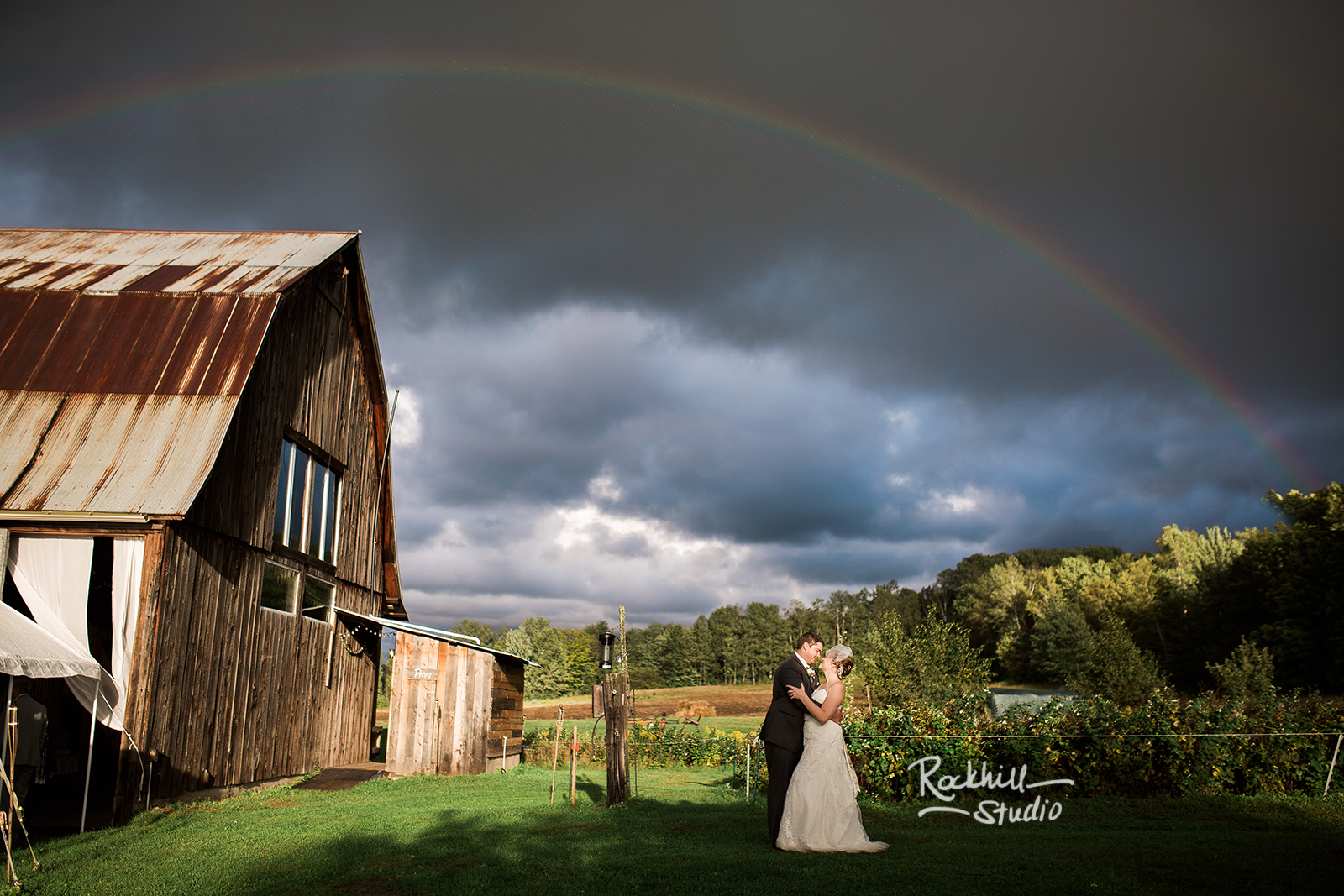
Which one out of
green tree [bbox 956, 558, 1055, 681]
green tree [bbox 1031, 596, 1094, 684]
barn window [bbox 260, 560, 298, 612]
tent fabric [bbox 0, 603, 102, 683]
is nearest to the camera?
tent fabric [bbox 0, 603, 102, 683]

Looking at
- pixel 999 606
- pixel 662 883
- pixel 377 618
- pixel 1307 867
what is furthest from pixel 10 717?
pixel 999 606

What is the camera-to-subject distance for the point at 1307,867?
7742mm

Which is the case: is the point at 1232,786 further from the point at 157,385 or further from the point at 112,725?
the point at 157,385

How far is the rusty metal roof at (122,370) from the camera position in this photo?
12.0 metres

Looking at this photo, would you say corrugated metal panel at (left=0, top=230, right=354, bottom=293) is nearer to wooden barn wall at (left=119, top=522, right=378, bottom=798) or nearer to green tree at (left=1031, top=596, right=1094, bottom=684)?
wooden barn wall at (left=119, top=522, right=378, bottom=798)

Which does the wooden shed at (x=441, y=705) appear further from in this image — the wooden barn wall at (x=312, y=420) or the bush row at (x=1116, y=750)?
the bush row at (x=1116, y=750)

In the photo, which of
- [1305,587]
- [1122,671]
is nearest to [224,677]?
[1122,671]

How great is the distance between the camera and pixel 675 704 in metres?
67.3

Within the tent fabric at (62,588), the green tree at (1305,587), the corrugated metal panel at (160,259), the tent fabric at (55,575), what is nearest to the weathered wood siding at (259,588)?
the tent fabric at (62,588)

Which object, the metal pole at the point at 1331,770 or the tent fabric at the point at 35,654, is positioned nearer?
the tent fabric at the point at 35,654

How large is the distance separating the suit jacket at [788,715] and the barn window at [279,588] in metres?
10.1

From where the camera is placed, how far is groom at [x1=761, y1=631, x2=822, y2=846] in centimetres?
847

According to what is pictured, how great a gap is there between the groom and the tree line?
7148mm

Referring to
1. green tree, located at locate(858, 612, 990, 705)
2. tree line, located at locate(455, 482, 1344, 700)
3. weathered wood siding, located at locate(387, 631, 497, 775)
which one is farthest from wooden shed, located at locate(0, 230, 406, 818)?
green tree, located at locate(858, 612, 990, 705)
